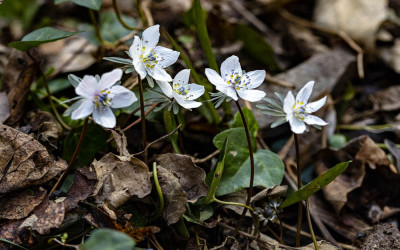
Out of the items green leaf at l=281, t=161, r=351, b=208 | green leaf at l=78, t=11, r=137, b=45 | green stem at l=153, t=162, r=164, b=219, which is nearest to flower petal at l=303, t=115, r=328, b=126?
green leaf at l=281, t=161, r=351, b=208

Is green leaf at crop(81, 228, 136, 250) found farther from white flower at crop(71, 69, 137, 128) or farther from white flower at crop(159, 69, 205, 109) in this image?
white flower at crop(159, 69, 205, 109)

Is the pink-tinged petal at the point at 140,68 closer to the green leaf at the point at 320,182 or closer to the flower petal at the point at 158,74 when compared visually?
the flower petal at the point at 158,74

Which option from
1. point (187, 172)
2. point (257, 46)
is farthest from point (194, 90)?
point (257, 46)

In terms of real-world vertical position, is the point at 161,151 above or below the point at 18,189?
below

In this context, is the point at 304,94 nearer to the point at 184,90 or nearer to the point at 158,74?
the point at 184,90

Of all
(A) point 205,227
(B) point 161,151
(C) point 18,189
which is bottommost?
(A) point 205,227

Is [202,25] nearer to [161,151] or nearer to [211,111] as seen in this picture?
[211,111]

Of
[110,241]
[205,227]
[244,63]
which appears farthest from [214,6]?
[110,241]
